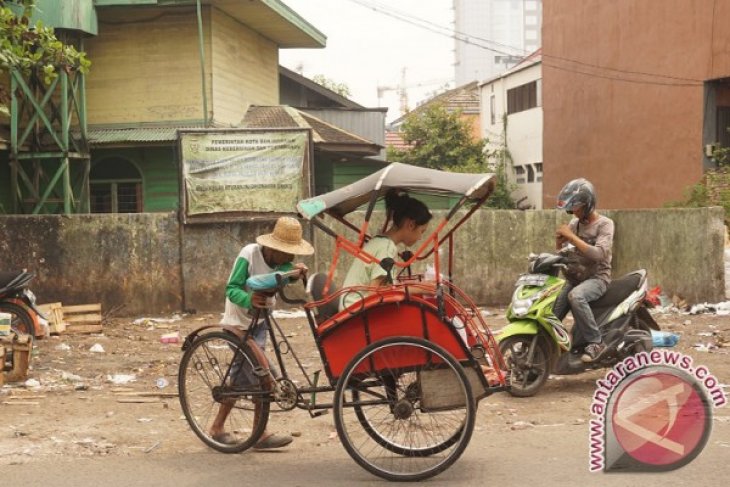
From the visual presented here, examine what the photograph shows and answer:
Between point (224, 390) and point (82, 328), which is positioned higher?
point (224, 390)

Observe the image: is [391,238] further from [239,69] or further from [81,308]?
[239,69]

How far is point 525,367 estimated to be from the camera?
7.40 m

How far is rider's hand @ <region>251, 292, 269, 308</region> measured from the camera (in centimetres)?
573

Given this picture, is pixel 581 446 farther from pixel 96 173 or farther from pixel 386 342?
pixel 96 173

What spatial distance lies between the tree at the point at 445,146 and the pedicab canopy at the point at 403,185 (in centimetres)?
3172

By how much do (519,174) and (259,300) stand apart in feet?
112

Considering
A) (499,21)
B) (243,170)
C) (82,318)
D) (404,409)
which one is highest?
(499,21)

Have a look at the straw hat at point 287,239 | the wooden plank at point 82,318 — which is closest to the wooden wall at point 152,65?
the wooden plank at point 82,318

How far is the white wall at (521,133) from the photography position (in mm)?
36531

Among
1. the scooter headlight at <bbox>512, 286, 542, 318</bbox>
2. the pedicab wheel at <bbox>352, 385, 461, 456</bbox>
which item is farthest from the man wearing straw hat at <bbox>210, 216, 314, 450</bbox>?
the scooter headlight at <bbox>512, 286, 542, 318</bbox>

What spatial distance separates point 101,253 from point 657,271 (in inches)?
320

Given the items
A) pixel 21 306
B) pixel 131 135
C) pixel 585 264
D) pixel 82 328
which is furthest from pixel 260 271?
pixel 131 135

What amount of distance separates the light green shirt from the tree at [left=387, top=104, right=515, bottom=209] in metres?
31.7

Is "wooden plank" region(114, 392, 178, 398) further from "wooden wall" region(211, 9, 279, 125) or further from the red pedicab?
"wooden wall" region(211, 9, 279, 125)
